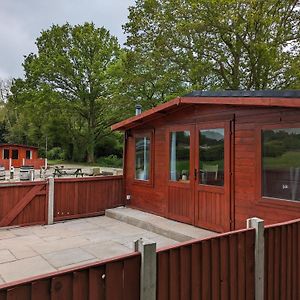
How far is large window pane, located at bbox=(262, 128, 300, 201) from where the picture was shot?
4.20 metres

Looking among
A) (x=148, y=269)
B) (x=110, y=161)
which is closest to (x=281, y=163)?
(x=148, y=269)

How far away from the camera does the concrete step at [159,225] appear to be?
5191 millimetres

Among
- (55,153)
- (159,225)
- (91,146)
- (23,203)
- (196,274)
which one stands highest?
(91,146)

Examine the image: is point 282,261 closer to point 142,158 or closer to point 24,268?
point 24,268

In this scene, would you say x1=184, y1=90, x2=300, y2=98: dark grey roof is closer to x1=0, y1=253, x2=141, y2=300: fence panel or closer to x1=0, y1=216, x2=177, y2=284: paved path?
x1=0, y1=216, x2=177, y2=284: paved path

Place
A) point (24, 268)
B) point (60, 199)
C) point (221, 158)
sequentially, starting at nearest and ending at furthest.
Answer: point (24, 268) → point (221, 158) → point (60, 199)

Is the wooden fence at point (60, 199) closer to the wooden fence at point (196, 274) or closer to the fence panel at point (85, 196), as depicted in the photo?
the fence panel at point (85, 196)

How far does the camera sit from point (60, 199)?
6789mm

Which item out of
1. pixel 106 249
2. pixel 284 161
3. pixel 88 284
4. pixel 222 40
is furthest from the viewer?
pixel 222 40

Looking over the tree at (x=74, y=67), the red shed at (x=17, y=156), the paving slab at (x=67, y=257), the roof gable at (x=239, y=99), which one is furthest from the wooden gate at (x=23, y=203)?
the tree at (x=74, y=67)

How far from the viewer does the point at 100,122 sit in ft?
93.1

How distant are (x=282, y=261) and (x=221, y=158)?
2.79 metres

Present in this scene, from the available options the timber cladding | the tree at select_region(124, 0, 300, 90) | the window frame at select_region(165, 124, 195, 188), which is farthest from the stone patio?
the tree at select_region(124, 0, 300, 90)

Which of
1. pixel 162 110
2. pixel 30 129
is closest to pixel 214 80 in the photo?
pixel 162 110
